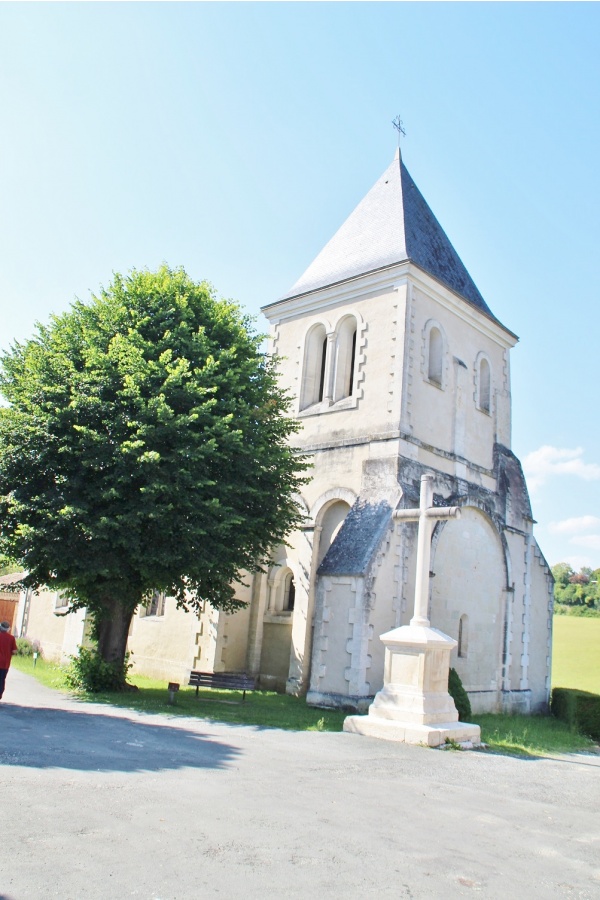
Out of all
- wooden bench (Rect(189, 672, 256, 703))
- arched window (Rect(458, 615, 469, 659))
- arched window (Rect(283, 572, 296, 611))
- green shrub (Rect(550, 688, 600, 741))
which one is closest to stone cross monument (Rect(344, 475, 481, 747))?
wooden bench (Rect(189, 672, 256, 703))

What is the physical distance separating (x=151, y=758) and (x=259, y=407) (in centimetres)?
848

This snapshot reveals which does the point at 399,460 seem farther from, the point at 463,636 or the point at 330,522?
the point at 463,636

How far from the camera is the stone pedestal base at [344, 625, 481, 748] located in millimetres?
10922

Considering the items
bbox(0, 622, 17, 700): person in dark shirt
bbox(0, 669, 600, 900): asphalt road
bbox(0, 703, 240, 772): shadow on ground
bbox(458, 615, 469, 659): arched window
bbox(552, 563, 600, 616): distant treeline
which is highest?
bbox(552, 563, 600, 616): distant treeline

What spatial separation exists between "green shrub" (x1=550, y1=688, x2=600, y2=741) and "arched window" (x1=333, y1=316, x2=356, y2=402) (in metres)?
10.5

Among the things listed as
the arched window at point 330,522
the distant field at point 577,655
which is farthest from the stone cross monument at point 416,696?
the distant field at point 577,655

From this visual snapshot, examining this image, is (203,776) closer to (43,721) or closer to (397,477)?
(43,721)

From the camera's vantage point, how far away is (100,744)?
328 inches

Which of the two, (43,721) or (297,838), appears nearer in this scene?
(297,838)

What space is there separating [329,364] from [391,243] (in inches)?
145

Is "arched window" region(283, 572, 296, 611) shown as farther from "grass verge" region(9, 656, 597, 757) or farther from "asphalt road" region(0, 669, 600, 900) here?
"asphalt road" region(0, 669, 600, 900)

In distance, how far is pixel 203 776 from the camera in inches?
278

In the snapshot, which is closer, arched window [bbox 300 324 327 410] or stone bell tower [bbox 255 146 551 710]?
stone bell tower [bbox 255 146 551 710]

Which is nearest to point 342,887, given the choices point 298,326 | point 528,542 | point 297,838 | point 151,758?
point 297,838
